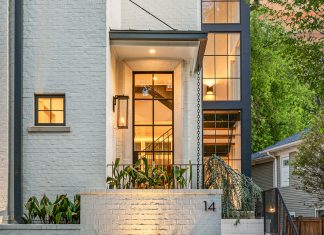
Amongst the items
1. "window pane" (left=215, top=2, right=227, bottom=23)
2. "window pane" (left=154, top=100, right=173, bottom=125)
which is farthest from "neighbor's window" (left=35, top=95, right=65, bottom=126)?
"window pane" (left=215, top=2, right=227, bottom=23)

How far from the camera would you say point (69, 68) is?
12.1 meters

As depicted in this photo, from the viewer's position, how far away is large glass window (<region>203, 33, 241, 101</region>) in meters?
22.2

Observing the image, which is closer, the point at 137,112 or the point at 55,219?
the point at 55,219

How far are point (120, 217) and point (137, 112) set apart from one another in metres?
4.08

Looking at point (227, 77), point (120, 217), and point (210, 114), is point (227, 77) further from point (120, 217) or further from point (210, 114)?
point (120, 217)

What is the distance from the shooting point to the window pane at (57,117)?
1216 centimetres

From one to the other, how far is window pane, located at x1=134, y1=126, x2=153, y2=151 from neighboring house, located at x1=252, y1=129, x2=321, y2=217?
42.3ft

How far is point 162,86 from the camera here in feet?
48.8

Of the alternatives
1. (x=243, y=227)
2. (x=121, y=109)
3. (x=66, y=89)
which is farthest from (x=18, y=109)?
(x=243, y=227)

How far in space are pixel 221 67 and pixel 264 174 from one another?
12570 mm

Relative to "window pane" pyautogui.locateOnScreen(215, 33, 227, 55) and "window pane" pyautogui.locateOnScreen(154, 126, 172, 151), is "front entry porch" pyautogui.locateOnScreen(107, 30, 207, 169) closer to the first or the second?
"window pane" pyautogui.locateOnScreen(154, 126, 172, 151)

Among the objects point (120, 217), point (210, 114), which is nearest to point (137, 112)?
point (120, 217)

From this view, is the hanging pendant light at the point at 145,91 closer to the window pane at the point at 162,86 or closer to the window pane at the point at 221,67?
the window pane at the point at 162,86

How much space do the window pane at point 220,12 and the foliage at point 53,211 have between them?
12515mm
